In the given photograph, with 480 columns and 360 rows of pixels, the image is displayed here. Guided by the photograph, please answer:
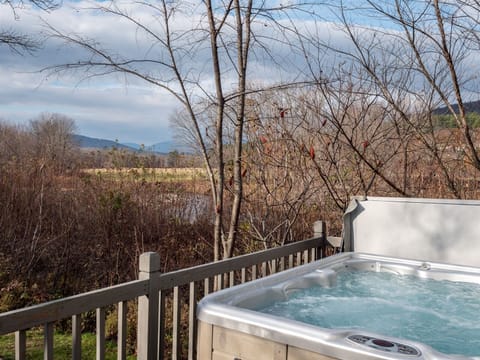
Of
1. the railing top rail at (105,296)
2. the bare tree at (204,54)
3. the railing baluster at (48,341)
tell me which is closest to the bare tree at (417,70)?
the bare tree at (204,54)

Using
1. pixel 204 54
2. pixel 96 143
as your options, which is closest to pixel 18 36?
pixel 96 143

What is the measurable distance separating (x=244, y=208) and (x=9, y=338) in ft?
8.45

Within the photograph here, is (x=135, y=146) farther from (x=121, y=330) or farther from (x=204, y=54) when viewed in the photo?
(x=121, y=330)

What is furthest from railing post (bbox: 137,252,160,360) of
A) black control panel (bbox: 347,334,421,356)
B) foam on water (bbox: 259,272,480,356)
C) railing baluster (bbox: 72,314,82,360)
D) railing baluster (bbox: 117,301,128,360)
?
black control panel (bbox: 347,334,421,356)

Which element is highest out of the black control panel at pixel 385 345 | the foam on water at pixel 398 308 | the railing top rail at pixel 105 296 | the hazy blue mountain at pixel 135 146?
the hazy blue mountain at pixel 135 146

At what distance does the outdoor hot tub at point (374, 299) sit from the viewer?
6.26ft

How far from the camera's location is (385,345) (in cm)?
183

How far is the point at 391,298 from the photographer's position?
3.17 meters

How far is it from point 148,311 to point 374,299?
1.70m

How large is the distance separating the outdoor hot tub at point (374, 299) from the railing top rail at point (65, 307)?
37 cm

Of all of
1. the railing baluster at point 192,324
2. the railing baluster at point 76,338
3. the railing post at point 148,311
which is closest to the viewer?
the railing baluster at point 76,338

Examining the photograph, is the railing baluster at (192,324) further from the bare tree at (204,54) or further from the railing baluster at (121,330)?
the bare tree at (204,54)

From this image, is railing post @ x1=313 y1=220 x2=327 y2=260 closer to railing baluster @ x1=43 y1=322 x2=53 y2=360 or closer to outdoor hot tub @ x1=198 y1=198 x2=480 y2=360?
outdoor hot tub @ x1=198 y1=198 x2=480 y2=360

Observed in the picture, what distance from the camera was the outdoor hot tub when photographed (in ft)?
6.26
